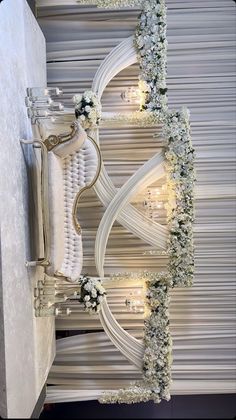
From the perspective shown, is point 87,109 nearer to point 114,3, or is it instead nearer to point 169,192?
point 169,192

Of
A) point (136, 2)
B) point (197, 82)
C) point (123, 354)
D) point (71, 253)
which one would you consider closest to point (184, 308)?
point (123, 354)

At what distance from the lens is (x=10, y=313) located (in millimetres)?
3221

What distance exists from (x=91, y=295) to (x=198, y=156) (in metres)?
1.78

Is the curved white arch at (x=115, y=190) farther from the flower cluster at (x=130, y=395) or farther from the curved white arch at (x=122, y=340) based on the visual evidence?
the flower cluster at (x=130, y=395)

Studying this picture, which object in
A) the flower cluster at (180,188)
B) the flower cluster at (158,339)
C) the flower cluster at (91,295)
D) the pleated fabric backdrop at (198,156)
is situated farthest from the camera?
the pleated fabric backdrop at (198,156)

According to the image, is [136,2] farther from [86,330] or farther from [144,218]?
[86,330]

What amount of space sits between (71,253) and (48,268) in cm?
28

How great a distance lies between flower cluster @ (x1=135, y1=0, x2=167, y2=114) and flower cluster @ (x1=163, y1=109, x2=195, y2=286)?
21 cm

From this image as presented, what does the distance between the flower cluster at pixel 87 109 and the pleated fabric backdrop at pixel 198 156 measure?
745 millimetres

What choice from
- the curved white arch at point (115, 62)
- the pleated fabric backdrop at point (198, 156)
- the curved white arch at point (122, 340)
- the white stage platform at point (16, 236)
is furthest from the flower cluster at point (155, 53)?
the curved white arch at point (122, 340)

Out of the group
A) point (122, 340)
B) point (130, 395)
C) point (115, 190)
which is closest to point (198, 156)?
point (115, 190)

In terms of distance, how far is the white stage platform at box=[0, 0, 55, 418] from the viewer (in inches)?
124

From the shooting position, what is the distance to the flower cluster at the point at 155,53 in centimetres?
441

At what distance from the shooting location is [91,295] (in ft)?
13.3
